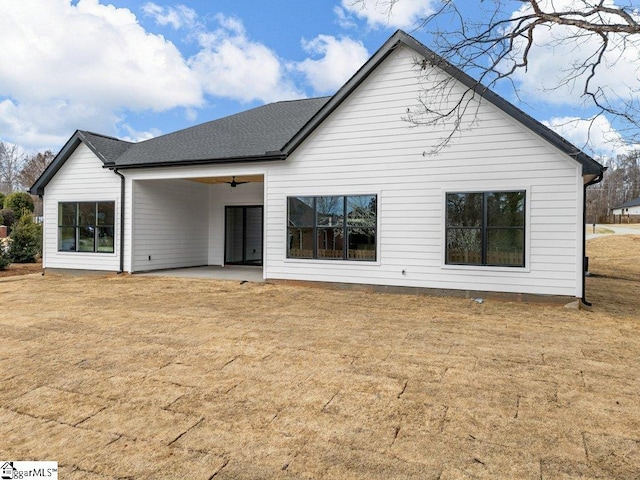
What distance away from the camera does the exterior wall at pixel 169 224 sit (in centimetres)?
1241

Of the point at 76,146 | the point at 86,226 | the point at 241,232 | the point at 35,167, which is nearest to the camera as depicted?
the point at 76,146

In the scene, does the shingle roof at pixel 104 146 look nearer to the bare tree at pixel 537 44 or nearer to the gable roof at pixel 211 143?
the gable roof at pixel 211 143

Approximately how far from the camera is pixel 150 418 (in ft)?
10.6

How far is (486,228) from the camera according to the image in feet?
28.1

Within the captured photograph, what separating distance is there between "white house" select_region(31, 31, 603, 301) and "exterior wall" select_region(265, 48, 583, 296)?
2 cm

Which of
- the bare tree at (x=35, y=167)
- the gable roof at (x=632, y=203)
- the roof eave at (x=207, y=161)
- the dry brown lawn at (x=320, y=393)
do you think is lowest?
the dry brown lawn at (x=320, y=393)

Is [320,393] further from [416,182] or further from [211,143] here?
[211,143]

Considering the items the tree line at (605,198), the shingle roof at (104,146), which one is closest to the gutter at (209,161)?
the shingle roof at (104,146)

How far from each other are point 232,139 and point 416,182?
5687mm

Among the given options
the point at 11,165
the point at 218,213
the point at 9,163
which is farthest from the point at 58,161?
the point at 9,163

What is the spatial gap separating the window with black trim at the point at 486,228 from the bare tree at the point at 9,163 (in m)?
51.3

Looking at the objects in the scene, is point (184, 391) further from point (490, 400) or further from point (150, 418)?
point (490, 400)

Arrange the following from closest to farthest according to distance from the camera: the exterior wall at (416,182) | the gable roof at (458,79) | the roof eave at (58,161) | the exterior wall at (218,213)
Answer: the gable roof at (458,79) < the exterior wall at (416,182) < the roof eave at (58,161) < the exterior wall at (218,213)

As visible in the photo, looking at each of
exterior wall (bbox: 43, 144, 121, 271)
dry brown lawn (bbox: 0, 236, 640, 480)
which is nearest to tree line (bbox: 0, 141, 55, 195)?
exterior wall (bbox: 43, 144, 121, 271)
